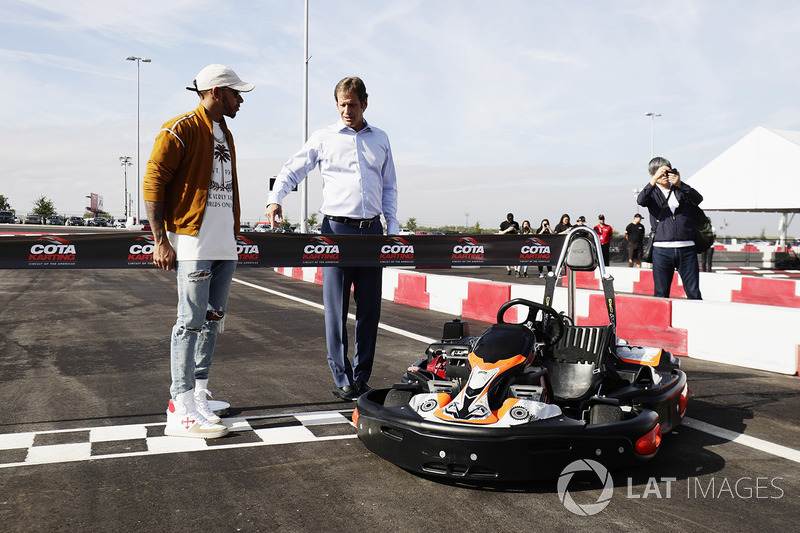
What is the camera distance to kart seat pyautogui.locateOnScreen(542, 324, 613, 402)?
3.67 m

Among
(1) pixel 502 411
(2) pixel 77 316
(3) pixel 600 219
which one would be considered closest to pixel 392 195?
(1) pixel 502 411

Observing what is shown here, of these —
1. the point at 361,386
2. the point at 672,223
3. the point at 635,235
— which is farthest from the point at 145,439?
the point at 635,235

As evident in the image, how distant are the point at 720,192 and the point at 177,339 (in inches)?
878

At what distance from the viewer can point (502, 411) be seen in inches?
115

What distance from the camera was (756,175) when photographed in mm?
21594

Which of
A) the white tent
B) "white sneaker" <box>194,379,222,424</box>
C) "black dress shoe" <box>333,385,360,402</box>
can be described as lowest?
"black dress shoe" <box>333,385,360,402</box>

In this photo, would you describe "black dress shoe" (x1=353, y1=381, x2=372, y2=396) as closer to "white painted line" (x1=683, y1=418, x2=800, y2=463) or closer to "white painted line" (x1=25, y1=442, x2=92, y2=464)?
"white painted line" (x1=25, y1=442, x2=92, y2=464)

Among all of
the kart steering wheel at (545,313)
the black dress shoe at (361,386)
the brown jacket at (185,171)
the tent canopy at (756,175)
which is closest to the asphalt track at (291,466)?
the black dress shoe at (361,386)

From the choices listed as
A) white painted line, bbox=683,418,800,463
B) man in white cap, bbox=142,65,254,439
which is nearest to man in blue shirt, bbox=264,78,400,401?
man in white cap, bbox=142,65,254,439

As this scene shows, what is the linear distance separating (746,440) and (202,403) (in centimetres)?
308

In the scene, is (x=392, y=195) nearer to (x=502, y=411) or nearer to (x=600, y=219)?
(x=502, y=411)

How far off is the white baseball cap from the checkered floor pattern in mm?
1944

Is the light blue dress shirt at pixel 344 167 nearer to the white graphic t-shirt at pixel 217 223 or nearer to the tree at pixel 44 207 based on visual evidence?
the white graphic t-shirt at pixel 217 223

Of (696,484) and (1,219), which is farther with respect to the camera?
(1,219)
